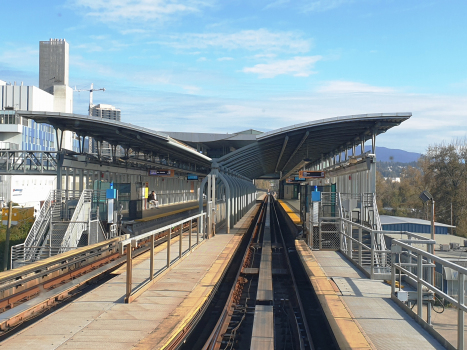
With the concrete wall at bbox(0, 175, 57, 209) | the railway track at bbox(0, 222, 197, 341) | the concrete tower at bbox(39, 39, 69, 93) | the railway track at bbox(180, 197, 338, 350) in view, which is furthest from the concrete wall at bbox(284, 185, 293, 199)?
the concrete tower at bbox(39, 39, 69, 93)

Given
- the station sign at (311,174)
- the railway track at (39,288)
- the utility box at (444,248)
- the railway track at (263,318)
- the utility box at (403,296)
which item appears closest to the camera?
the utility box at (403,296)

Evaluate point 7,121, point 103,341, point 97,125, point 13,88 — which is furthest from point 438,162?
point 13,88

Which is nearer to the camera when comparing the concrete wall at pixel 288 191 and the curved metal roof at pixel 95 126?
the curved metal roof at pixel 95 126

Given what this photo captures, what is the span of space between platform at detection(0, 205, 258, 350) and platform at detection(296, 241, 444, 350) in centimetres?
204

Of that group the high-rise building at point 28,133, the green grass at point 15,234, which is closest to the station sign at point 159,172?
the green grass at point 15,234

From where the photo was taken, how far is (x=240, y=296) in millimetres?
10719

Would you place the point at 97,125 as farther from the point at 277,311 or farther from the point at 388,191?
the point at 388,191

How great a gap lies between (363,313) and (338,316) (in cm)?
45

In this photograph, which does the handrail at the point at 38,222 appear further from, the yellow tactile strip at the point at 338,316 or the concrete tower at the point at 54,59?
the concrete tower at the point at 54,59

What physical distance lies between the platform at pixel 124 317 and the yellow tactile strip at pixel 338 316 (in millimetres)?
1941

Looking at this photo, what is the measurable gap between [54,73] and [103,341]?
106 metres

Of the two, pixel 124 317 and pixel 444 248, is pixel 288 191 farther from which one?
pixel 124 317

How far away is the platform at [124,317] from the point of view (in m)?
5.32

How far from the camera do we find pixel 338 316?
629cm
